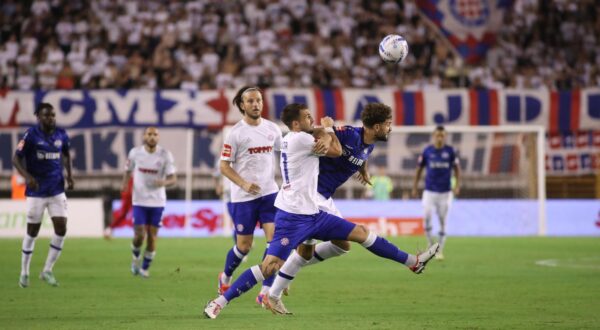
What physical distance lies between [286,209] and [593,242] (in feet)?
53.6

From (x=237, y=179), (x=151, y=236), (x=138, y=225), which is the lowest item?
(x=151, y=236)

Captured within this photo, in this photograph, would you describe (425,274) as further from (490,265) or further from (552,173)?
(552,173)

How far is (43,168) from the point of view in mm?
13812

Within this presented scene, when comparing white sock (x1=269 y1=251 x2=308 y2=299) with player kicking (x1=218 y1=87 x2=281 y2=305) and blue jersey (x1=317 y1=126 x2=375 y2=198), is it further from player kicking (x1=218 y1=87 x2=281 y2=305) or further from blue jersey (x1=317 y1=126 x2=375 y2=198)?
player kicking (x1=218 y1=87 x2=281 y2=305)

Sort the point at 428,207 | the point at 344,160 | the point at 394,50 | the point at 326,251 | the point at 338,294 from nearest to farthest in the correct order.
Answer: the point at 344,160, the point at 326,251, the point at 338,294, the point at 394,50, the point at 428,207

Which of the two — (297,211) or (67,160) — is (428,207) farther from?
(297,211)

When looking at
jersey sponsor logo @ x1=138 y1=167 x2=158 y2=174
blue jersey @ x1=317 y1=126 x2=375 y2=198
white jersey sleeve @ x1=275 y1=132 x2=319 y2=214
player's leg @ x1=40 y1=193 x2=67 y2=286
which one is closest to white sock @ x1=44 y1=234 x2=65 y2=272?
player's leg @ x1=40 y1=193 x2=67 y2=286

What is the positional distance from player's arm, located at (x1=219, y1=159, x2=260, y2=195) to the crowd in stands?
1862 cm

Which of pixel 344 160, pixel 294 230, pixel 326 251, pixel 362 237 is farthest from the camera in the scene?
pixel 326 251

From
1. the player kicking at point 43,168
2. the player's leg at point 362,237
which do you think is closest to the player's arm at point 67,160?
the player kicking at point 43,168

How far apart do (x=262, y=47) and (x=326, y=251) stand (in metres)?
20.9

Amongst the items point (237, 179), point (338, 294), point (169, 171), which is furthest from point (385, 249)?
point (169, 171)

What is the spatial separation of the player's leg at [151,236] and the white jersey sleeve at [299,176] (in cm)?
604

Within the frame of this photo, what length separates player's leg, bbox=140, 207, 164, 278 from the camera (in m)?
15.7
